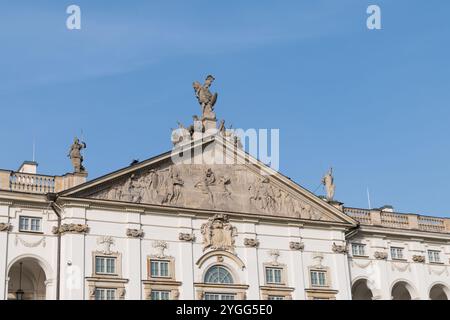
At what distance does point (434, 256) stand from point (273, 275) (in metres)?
12.6

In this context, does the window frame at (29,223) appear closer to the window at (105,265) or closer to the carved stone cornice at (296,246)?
the window at (105,265)

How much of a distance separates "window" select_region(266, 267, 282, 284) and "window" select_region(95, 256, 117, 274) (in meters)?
8.74

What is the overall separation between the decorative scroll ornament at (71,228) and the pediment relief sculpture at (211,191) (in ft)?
5.94

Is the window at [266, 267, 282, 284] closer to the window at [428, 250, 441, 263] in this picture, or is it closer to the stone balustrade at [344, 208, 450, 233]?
the stone balustrade at [344, 208, 450, 233]

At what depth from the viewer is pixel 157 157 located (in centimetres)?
4106

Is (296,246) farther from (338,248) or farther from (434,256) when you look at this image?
(434,256)

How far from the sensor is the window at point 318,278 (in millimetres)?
43375

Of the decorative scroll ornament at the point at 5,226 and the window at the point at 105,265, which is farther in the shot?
the window at the point at 105,265

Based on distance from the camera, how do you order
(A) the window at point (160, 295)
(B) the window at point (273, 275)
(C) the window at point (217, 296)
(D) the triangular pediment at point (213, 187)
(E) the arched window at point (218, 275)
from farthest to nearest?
(B) the window at point (273, 275) → (E) the arched window at point (218, 275) → (C) the window at point (217, 296) → (D) the triangular pediment at point (213, 187) → (A) the window at point (160, 295)

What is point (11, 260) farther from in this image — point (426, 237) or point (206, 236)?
point (426, 237)

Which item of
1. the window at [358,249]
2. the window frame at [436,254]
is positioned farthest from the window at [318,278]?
the window frame at [436,254]

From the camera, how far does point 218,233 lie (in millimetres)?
41469

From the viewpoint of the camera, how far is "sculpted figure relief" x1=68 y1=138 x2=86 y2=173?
130ft
